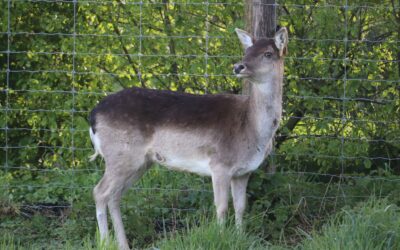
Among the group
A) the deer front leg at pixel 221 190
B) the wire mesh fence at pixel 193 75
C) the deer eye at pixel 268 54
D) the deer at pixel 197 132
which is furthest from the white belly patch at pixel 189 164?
the deer eye at pixel 268 54

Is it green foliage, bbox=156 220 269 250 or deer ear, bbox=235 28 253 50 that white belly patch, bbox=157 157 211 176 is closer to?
deer ear, bbox=235 28 253 50

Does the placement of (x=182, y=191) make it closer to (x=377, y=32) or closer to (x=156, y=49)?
(x=156, y=49)

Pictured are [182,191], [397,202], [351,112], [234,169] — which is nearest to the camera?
[234,169]

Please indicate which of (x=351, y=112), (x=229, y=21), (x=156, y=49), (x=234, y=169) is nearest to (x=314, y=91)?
(x=351, y=112)

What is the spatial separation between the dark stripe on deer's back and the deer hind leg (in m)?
0.36

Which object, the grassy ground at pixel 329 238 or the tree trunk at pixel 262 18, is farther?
the tree trunk at pixel 262 18

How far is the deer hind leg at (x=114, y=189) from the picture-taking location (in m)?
7.78

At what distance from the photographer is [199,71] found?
941 centimetres

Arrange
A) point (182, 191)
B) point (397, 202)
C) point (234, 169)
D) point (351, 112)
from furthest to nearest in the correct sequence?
point (351, 112) → point (182, 191) → point (397, 202) → point (234, 169)

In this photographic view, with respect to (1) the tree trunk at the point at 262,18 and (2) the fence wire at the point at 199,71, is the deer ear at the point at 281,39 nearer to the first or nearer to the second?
(1) the tree trunk at the point at 262,18

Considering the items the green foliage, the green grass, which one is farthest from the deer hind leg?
the green grass

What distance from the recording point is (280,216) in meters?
7.96

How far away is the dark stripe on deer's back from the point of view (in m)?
7.72

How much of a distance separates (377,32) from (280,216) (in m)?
3.07
